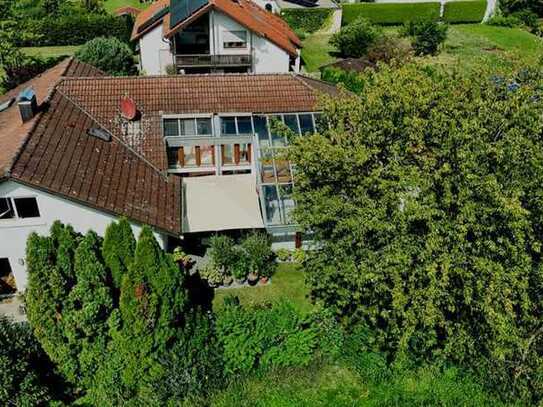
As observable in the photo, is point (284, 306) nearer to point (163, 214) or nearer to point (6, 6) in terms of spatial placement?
point (163, 214)

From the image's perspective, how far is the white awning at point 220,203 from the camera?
84.1 ft

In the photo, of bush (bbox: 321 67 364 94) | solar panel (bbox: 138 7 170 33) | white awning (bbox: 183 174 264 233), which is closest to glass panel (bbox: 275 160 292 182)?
white awning (bbox: 183 174 264 233)

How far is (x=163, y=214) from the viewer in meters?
24.4

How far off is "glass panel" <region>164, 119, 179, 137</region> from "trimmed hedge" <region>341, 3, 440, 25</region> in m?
49.5

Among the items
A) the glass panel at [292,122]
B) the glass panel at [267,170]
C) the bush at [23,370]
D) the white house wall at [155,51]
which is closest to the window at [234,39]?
the white house wall at [155,51]

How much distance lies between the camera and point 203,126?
3041 cm

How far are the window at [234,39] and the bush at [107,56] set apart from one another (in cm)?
Result: 1023

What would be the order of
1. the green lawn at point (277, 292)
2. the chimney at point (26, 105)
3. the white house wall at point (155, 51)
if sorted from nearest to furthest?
the green lawn at point (277, 292), the chimney at point (26, 105), the white house wall at point (155, 51)

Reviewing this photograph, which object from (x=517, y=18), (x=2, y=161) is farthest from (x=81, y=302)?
(x=517, y=18)

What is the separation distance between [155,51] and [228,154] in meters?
23.7

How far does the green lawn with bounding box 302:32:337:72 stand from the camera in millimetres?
57969

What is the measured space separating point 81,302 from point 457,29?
71.7 meters

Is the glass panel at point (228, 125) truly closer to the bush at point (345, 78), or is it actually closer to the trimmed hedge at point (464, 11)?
the bush at point (345, 78)

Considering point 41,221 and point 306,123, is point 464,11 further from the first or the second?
point 41,221
